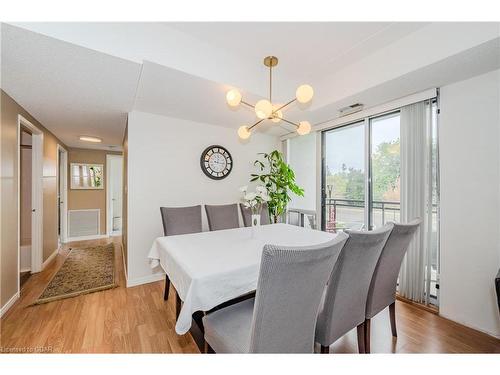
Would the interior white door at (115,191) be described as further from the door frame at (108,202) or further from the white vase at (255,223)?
the white vase at (255,223)

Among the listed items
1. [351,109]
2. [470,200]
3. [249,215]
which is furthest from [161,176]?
[470,200]

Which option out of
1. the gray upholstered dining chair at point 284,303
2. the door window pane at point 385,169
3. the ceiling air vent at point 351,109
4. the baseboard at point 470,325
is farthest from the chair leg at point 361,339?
the ceiling air vent at point 351,109

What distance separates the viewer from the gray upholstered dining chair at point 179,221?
2.46m

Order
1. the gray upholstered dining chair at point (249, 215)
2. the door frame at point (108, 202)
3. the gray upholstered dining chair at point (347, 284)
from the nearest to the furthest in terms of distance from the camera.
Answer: the gray upholstered dining chair at point (347, 284)
the gray upholstered dining chair at point (249, 215)
the door frame at point (108, 202)

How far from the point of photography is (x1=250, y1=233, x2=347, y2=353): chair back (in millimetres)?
884

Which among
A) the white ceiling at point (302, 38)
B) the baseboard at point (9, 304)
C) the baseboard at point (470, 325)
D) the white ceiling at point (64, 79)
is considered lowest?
the baseboard at point (470, 325)

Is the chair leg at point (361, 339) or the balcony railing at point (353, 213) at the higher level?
the balcony railing at point (353, 213)

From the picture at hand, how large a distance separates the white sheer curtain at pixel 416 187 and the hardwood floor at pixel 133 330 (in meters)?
0.25

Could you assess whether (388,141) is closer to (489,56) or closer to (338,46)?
(489,56)

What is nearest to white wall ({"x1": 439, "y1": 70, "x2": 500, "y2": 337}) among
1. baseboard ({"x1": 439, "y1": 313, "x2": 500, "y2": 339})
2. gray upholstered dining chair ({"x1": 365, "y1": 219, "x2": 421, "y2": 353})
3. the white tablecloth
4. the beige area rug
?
baseboard ({"x1": 439, "y1": 313, "x2": 500, "y2": 339})

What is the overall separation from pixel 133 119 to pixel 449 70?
3.44 metres

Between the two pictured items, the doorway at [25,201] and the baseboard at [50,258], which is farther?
the baseboard at [50,258]

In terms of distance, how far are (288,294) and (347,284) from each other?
20.2 inches

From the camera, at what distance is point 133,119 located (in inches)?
112
